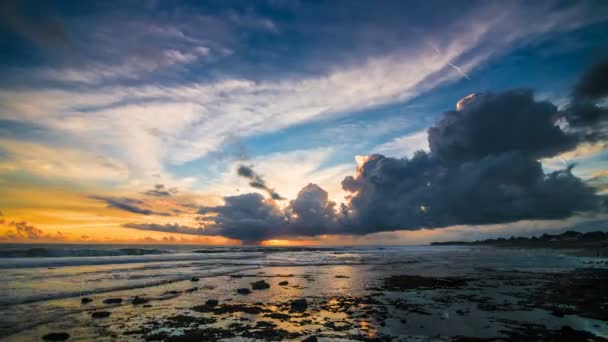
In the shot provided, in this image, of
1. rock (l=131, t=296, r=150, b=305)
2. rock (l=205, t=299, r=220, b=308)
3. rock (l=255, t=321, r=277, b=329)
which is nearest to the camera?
rock (l=255, t=321, r=277, b=329)

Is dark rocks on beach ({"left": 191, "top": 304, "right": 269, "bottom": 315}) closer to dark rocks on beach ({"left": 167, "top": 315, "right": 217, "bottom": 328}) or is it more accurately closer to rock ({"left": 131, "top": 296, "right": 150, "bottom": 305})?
dark rocks on beach ({"left": 167, "top": 315, "right": 217, "bottom": 328})

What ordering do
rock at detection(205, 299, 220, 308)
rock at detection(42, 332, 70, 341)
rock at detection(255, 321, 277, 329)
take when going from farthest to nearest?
rock at detection(205, 299, 220, 308)
rock at detection(255, 321, 277, 329)
rock at detection(42, 332, 70, 341)

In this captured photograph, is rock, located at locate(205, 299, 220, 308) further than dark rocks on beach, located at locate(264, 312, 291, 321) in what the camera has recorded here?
Yes

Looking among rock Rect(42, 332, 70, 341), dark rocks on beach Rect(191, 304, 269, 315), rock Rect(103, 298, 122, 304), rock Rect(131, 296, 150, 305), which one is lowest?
dark rocks on beach Rect(191, 304, 269, 315)

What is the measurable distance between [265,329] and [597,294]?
918 inches

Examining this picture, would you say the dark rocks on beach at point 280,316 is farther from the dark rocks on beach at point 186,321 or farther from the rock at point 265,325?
the dark rocks on beach at point 186,321

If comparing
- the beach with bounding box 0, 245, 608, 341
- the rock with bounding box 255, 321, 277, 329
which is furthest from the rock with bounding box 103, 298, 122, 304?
the rock with bounding box 255, 321, 277, 329

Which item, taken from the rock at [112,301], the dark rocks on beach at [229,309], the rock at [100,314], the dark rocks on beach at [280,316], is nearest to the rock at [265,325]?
the dark rocks on beach at [280,316]

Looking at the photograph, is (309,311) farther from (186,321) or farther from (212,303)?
(186,321)

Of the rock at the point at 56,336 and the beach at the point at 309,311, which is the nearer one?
the rock at the point at 56,336

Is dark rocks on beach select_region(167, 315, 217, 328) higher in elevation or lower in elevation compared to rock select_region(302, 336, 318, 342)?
lower

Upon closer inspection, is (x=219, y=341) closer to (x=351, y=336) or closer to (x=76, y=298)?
(x=351, y=336)

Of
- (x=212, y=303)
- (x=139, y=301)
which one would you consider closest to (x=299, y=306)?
(x=212, y=303)

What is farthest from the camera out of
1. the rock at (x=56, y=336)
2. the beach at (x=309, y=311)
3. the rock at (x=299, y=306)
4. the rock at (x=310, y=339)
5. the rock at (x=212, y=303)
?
the rock at (x=212, y=303)
